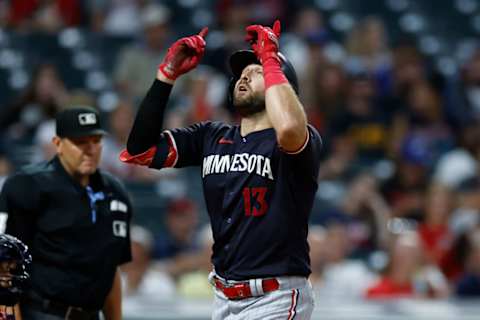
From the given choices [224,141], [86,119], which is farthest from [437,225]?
[224,141]

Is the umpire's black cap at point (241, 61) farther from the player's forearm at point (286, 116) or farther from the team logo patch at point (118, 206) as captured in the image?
the team logo patch at point (118, 206)

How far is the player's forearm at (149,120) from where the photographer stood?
187 inches

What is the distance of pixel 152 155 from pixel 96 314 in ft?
3.82

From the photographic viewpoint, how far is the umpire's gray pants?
4570mm

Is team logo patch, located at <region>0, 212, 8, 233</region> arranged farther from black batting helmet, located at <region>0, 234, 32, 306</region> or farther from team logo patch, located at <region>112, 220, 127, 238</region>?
black batting helmet, located at <region>0, 234, 32, 306</region>

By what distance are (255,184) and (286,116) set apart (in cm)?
36

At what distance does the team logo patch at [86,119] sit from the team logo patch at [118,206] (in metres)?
0.39

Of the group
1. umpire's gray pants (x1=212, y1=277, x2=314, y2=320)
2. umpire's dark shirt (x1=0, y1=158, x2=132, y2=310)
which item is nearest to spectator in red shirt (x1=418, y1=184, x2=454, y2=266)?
umpire's dark shirt (x1=0, y1=158, x2=132, y2=310)

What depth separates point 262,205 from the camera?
15.1 feet

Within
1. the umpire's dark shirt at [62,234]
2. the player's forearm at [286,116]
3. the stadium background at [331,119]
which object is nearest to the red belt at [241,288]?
the player's forearm at [286,116]

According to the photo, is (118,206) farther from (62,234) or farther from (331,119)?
(331,119)

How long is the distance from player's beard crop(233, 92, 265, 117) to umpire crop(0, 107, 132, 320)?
116 centimetres

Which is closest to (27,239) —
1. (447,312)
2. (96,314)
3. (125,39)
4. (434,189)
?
(96,314)

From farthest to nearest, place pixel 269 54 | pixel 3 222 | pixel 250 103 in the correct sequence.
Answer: pixel 3 222, pixel 250 103, pixel 269 54
